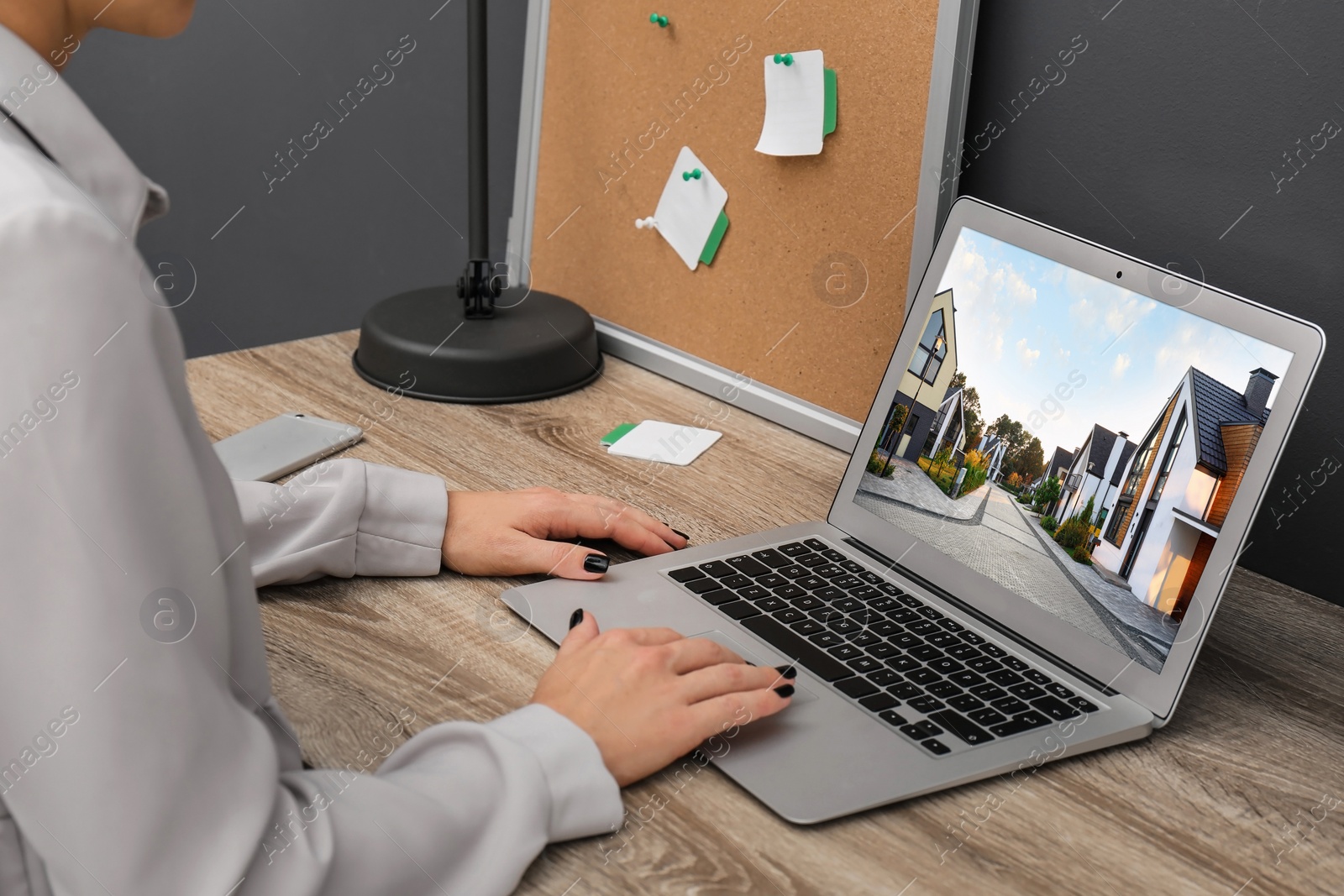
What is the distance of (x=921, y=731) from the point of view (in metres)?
0.65

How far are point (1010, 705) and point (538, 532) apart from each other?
14.7 inches

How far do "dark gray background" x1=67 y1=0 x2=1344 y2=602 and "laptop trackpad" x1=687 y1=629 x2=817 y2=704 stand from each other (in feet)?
1.60

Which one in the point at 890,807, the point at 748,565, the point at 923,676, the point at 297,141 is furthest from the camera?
the point at 297,141

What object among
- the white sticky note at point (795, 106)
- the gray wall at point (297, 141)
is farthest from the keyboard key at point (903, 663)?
the gray wall at point (297, 141)

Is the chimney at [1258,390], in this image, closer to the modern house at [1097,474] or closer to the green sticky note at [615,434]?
the modern house at [1097,474]

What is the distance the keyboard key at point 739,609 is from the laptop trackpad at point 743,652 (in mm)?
24

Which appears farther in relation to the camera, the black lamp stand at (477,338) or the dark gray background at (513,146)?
the black lamp stand at (477,338)

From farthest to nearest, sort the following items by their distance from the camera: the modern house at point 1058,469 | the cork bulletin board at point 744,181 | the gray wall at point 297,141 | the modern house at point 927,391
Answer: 1. the gray wall at point 297,141
2. the cork bulletin board at point 744,181
3. the modern house at point 927,391
4. the modern house at point 1058,469

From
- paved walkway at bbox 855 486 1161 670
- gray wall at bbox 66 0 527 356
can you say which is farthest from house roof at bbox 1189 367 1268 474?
gray wall at bbox 66 0 527 356

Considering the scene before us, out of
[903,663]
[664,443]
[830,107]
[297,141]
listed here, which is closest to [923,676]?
[903,663]

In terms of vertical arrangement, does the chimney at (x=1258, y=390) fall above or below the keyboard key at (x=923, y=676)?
above

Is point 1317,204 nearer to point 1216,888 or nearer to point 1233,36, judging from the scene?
point 1233,36

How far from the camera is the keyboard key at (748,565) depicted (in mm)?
828

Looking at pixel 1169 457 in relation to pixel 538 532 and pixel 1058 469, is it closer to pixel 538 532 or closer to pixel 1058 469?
pixel 1058 469
